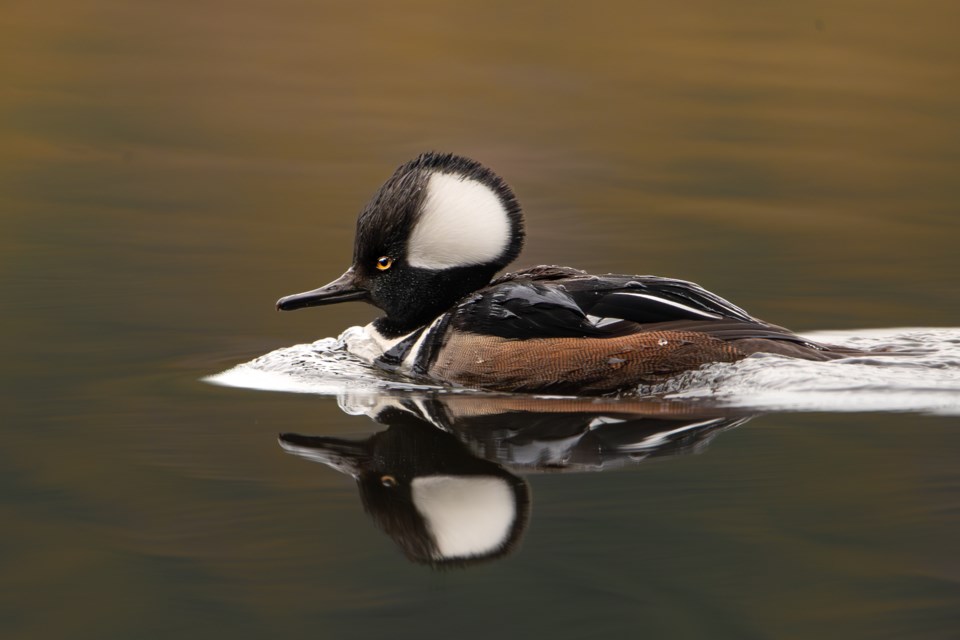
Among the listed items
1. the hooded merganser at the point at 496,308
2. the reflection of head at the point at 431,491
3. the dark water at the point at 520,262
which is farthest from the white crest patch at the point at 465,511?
the hooded merganser at the point at 496,308

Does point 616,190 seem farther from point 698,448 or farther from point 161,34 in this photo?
point 161,34

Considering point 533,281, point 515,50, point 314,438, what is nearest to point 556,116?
point 515,50

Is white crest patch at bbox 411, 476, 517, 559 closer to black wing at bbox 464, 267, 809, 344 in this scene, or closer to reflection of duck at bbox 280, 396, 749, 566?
reflection of duck at bbox 280, 396, 749, 566

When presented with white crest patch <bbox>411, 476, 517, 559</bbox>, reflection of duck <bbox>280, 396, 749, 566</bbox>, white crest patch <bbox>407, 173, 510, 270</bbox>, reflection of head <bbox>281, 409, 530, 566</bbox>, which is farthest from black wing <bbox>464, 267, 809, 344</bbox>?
white crest patch <bbox>411, 476, 517, 559</bbox>

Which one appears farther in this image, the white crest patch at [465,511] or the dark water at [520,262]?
the white crest patch at [465,511]

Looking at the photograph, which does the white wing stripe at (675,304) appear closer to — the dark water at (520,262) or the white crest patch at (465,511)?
the dark water at (520,262)

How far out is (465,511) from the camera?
4.93 meters

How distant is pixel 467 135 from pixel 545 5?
6811 millimetres

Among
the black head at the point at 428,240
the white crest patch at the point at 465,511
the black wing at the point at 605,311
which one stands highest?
the black head at the point at 428,240

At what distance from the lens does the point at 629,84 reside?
16641 mm

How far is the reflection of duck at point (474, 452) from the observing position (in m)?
4.78

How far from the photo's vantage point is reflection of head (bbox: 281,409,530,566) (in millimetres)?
4676

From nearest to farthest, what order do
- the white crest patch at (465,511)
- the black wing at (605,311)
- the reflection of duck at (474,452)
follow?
the white crest patch at (465,511) < the reflection of duck at (474,452) < the black wing at (605,311)

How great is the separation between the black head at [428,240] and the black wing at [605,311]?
0.31 meters
